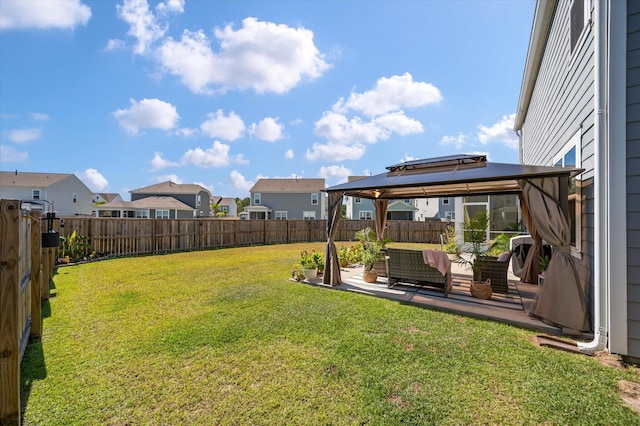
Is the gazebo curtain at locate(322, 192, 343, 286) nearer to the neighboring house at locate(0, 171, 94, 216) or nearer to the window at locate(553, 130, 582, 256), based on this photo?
the window at locate(553, 130, 582, 256)

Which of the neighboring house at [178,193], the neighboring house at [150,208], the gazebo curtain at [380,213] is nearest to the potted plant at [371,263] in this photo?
the gazebo curtain at [380,213]

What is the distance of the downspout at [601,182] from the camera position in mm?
3150

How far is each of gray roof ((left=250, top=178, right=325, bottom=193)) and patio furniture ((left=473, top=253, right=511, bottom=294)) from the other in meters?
24.8

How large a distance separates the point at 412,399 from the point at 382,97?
9.65 m

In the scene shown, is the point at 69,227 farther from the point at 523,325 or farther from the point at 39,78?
the point at 523,325

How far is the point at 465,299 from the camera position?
213 inches

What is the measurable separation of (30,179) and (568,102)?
131 feet

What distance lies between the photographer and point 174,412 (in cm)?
225

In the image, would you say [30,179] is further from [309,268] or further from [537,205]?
[537,205]

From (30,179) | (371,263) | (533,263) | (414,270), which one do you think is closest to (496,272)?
(414,270)

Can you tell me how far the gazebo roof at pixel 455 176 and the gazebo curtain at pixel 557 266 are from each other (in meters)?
0.33

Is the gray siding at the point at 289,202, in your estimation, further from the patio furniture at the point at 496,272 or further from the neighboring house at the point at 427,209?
the patio furniture at the point at 496,272

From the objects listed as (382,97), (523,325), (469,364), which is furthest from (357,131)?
(469,364)

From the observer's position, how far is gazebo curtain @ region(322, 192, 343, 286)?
21.5 feet
